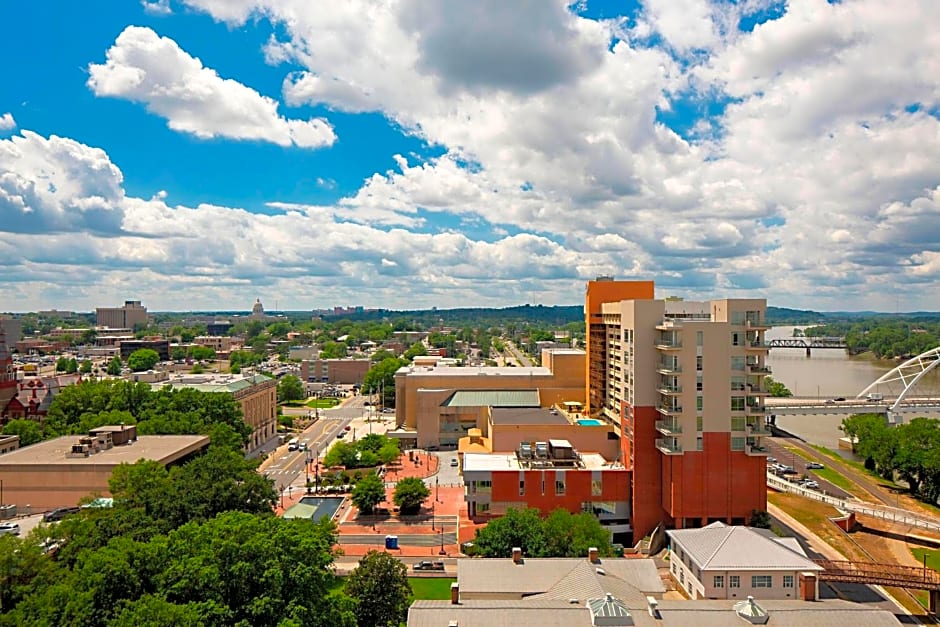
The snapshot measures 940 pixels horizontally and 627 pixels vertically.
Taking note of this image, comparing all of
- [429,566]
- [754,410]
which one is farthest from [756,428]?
[429,566]

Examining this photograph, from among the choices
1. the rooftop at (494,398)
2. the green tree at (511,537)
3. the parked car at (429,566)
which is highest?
the rooftop at (494,398)

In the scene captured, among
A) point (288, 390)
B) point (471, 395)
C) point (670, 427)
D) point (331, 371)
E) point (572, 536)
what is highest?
point (670, 427)

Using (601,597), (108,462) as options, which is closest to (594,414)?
(601,597)

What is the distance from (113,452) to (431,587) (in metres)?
37.4

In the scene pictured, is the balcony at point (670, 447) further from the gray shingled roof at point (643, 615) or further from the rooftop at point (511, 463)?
the gray shingled roof at point (643, 615)

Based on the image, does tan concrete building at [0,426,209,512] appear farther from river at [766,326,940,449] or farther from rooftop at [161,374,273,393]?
river at [766,326,940,449]

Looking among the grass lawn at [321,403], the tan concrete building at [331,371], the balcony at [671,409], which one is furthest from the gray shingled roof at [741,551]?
the tan concrete building at [331,371]

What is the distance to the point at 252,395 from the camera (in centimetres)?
9812

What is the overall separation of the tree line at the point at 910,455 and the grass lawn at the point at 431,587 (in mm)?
58354

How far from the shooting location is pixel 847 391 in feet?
492

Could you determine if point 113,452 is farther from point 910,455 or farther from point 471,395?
point 910,455

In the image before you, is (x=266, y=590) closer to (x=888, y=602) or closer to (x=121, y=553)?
(x=121, y=553)

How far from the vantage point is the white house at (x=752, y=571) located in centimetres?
3994

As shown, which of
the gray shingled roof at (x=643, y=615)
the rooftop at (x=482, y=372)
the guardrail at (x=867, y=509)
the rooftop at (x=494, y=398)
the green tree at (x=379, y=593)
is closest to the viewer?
the gray shingled roof at (x=643, y=615)
